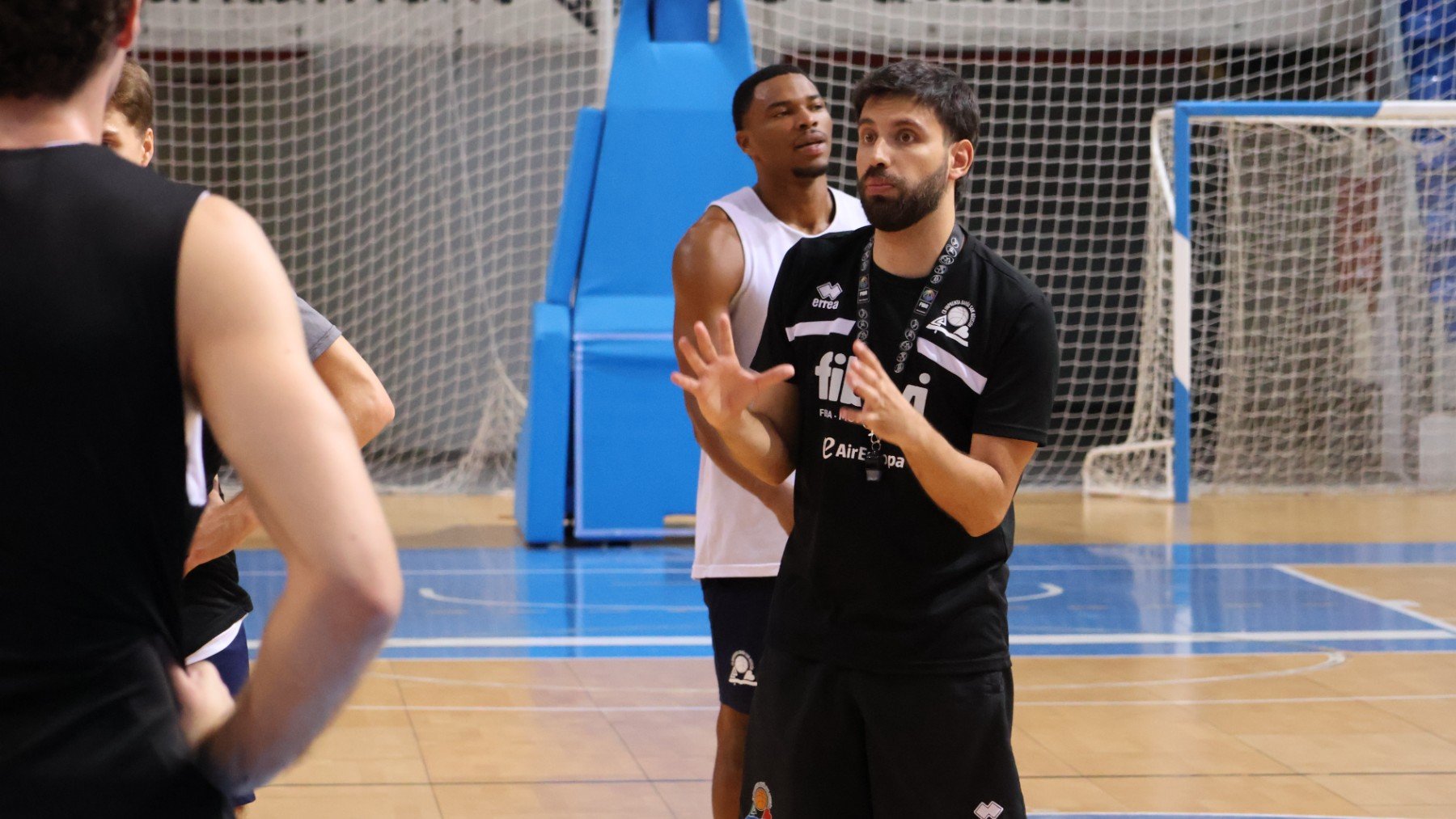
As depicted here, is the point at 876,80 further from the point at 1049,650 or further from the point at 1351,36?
the point at 1351,36

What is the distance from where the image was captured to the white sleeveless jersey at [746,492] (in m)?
3.19

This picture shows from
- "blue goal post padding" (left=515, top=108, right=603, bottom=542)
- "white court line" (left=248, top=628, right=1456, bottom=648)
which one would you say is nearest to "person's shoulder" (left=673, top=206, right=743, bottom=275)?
"white court line" (left=248, top=628, right=1456, bottom=648)

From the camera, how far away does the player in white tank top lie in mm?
3178

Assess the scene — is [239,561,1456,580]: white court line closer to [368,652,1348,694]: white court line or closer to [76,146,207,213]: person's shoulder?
[368,652,1348,694]: white court line

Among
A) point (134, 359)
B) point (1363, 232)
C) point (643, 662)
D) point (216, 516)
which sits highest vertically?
point (1363, 232)

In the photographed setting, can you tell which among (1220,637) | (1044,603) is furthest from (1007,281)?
(1044,603)

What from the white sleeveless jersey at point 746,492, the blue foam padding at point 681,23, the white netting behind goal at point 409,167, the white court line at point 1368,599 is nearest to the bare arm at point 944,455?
the white sleeveless jersey at point 746,492

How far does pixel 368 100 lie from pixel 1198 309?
692 centimetres

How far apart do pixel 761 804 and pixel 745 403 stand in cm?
63

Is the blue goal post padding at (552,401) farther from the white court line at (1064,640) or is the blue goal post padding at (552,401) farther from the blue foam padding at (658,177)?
the white court line at (1064,640)

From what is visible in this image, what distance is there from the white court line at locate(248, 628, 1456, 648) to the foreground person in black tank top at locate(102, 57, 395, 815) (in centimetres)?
343

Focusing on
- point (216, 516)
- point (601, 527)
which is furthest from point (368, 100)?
point (216, 516)

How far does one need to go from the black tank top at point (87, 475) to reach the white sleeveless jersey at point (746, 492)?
2061 mm

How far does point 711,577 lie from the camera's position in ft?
10.6
